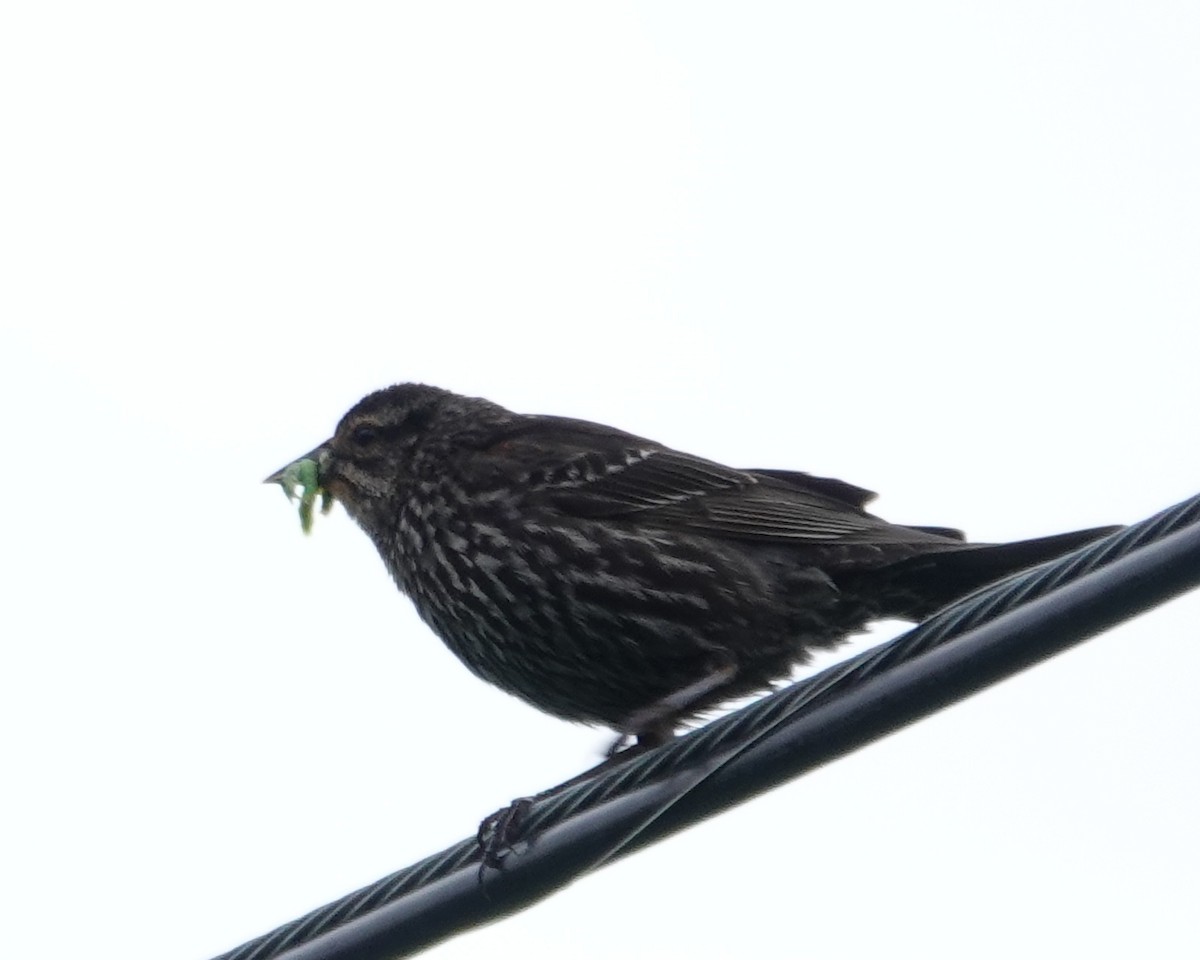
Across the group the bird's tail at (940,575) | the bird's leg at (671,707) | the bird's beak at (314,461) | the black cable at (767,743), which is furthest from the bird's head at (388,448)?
the black cable at (767,743)

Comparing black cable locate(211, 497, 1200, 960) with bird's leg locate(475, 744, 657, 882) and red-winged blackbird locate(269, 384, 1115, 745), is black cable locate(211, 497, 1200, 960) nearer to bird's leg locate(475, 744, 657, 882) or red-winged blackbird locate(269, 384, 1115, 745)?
bird's leg locate(475, 744, 657, 882)

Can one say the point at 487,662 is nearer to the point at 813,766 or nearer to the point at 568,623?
the point at 568,623

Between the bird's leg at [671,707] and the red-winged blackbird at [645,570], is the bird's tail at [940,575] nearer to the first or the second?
the red-winged blackbird at [645,570]

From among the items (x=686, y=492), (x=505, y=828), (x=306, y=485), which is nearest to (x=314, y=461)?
(x=306, y=485)

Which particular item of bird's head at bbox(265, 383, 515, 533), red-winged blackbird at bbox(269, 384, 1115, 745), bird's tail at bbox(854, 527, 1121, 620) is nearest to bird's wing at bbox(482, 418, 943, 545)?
red-winged blackbird at bbox(269, 384, 1115, 745)

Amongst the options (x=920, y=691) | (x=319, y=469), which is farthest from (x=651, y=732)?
(x=920, y=691)

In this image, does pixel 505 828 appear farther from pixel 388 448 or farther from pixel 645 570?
pixel 388 448
